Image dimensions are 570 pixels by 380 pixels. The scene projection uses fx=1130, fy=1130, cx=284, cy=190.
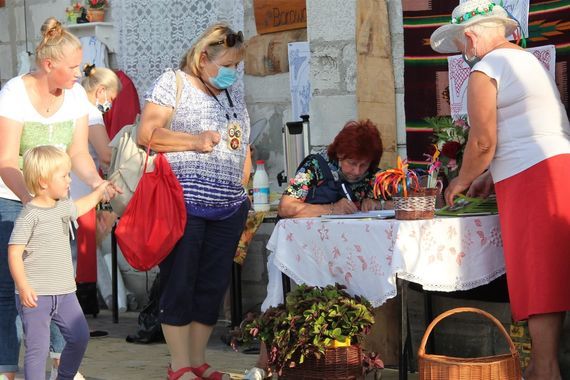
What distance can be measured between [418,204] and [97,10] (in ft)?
16.7

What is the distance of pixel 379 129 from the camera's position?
656 centimetres

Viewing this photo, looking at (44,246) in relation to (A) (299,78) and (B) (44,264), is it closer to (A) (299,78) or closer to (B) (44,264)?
(B) (44,264)

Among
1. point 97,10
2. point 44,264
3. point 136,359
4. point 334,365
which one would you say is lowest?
point 136,359

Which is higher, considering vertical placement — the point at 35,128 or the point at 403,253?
the point at 35,128

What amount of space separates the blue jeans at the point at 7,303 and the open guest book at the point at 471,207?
2042mm

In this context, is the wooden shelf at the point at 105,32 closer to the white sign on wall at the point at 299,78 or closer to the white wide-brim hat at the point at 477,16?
the white sign on wall at the point at 299,78

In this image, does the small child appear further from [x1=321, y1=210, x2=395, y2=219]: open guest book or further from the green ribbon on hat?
the green ribbon on hat

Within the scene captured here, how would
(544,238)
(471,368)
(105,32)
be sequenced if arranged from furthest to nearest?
(105,32) → (544,238) → (471,368)

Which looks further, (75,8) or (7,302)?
(75,8)

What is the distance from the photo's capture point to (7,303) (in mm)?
5453

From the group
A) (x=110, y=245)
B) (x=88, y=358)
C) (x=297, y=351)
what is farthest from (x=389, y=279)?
(x=110, y=245)

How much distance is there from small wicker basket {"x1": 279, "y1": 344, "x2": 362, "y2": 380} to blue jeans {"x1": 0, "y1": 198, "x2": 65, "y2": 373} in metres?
1.42

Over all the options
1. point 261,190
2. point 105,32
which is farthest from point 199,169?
point 105,32

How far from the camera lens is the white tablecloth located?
4.99 meters
